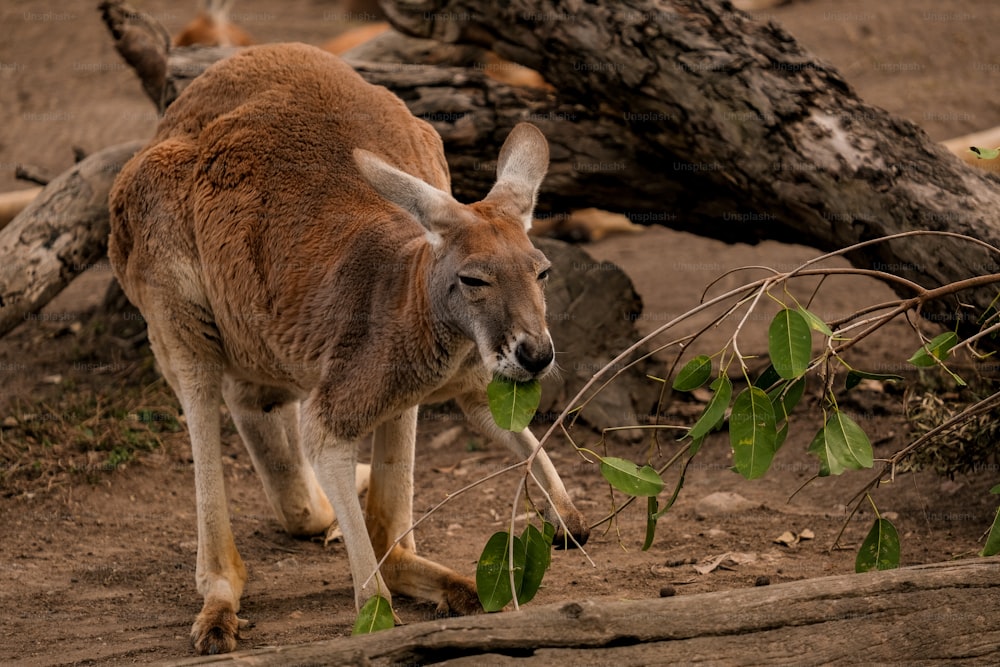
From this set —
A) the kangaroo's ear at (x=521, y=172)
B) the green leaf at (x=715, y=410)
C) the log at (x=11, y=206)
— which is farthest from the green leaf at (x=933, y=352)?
the log at (x=11, y=206)

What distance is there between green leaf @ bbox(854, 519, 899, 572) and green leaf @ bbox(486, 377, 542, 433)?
130 centimetres

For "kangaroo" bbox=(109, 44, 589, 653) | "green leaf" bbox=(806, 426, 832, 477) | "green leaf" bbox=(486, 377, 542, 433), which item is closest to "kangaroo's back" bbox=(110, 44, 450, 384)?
"kangaroo" bbox=(109, 44, 589, 653)

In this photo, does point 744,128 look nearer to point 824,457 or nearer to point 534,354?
point 824,457

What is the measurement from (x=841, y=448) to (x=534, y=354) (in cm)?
105

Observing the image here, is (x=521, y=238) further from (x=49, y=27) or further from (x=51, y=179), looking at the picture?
(x=49, y=27)

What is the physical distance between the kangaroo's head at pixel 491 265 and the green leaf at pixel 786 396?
94 centimetres

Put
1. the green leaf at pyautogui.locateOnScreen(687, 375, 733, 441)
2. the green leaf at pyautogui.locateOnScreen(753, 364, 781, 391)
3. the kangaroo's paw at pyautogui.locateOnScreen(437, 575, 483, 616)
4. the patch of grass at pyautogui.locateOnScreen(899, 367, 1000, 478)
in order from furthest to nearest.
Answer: the patch of grass at pyautogui.locateOnScreen(899, 367, 1000, 478), the kangaroo's paw at pyautogui.locateOnScreen(437, 575, 483, 616), the green leaf at pyautogui.locateOnScreen(753, 364, 781, 391), the green leaf at pyautogui.locateOnScreen(687, 375, 733, 441)

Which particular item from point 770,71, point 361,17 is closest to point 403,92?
point 770,71

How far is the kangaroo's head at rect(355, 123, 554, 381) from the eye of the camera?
12.4 feet

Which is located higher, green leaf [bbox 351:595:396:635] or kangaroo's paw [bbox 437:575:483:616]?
green leaf [bbox 351:595:396:635]

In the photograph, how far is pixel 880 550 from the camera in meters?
4.11

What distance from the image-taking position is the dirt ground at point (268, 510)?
4867 millimetres

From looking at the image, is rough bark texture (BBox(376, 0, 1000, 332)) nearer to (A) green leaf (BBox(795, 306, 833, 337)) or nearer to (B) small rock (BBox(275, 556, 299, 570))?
(A) green leaf (BBox(795, 306, 833, 337))

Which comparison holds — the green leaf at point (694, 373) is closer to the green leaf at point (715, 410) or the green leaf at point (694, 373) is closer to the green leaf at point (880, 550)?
the green leaf at point (715, 410)
